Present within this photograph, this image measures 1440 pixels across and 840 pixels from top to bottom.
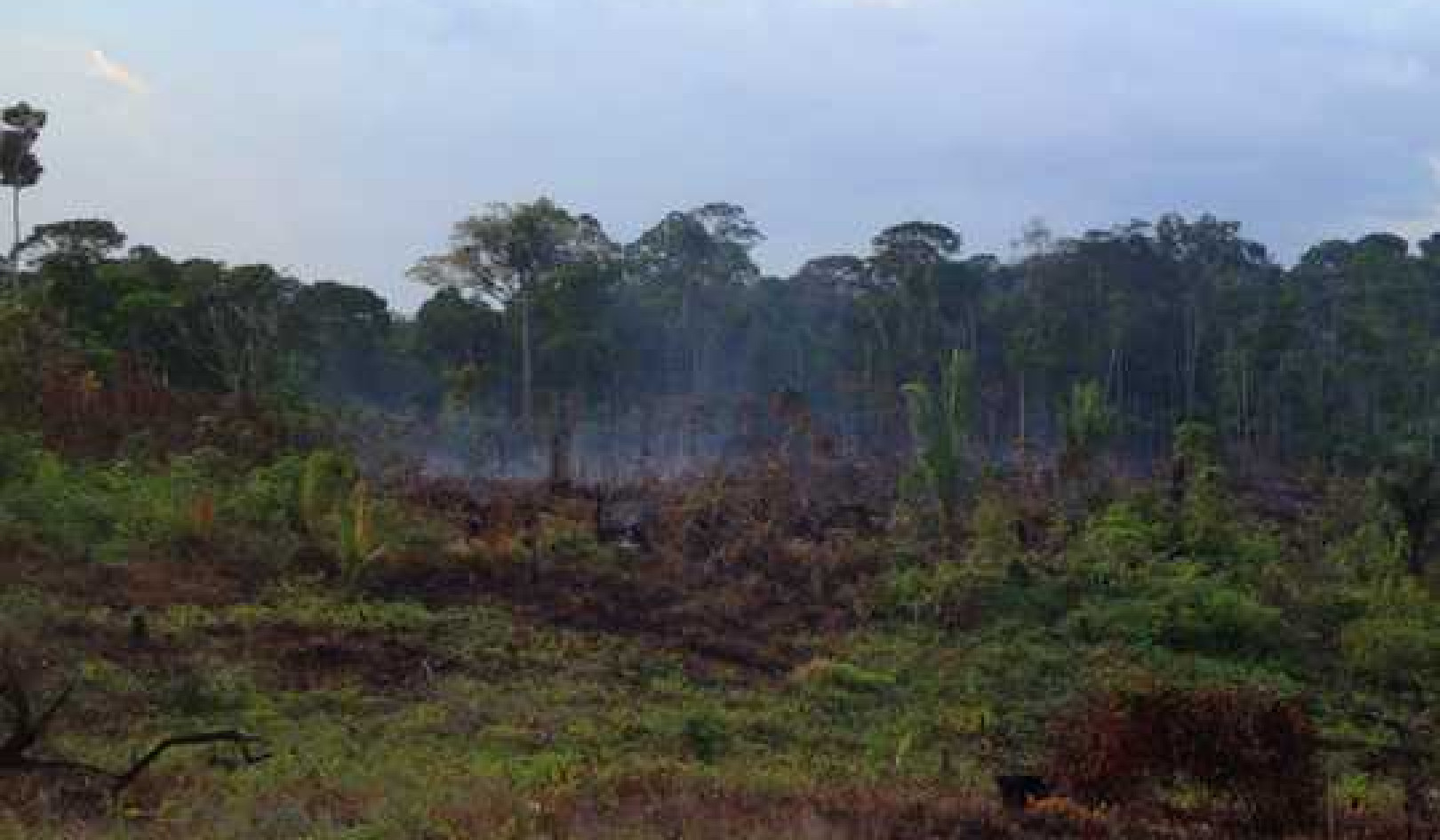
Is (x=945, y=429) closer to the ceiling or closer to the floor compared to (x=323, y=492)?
closer to the ceiling

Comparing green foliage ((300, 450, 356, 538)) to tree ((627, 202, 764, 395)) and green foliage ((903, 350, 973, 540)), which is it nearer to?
green foliage ((903, 350, 973, 540))

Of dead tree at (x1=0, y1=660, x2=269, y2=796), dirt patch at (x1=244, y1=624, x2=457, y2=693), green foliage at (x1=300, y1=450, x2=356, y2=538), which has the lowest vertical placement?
dirt patch at (x1=244, y1=624, x2=457, y2=693)

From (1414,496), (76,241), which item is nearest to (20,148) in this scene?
(76,241)

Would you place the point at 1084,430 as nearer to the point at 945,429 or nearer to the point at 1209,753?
the point at 945,429

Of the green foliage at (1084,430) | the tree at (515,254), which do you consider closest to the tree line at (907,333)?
the tree at (515,254)

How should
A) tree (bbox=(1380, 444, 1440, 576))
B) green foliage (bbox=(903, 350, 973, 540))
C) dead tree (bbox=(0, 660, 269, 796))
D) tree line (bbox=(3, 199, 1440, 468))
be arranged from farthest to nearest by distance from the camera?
tree line (bbox=(3, 199, 1440, 468)) → tree (bbox=(1380, 444, 1440, 576)) → green foliage (bbox=(903, 350, 973, 540)) → dead tree (bbox=(0, 660, 269, 796))

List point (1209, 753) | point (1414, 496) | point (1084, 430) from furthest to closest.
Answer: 1. point (1084, 430)
2. point (1414, 496)
3. point (1209, 753)

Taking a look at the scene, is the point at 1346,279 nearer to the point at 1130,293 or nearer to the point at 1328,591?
the point at 1130,293

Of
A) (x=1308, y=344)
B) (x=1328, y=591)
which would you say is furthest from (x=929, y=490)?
(x=1308, y=344)

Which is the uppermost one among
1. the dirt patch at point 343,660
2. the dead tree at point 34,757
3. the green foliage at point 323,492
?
the green foliage at point 323,492

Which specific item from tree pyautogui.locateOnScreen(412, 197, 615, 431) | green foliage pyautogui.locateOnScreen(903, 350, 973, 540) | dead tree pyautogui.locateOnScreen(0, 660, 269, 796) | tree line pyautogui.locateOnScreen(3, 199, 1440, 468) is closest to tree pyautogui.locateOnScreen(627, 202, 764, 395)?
tree line pyautogui.locateOnScreen(3, 199, 1440, 468)

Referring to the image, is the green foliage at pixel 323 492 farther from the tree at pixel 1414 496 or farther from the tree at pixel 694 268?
the tree at pixel 694 268

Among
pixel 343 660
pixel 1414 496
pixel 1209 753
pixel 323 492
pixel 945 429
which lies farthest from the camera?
pixel 1414 496

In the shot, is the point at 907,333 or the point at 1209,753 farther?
the point at 907,333
